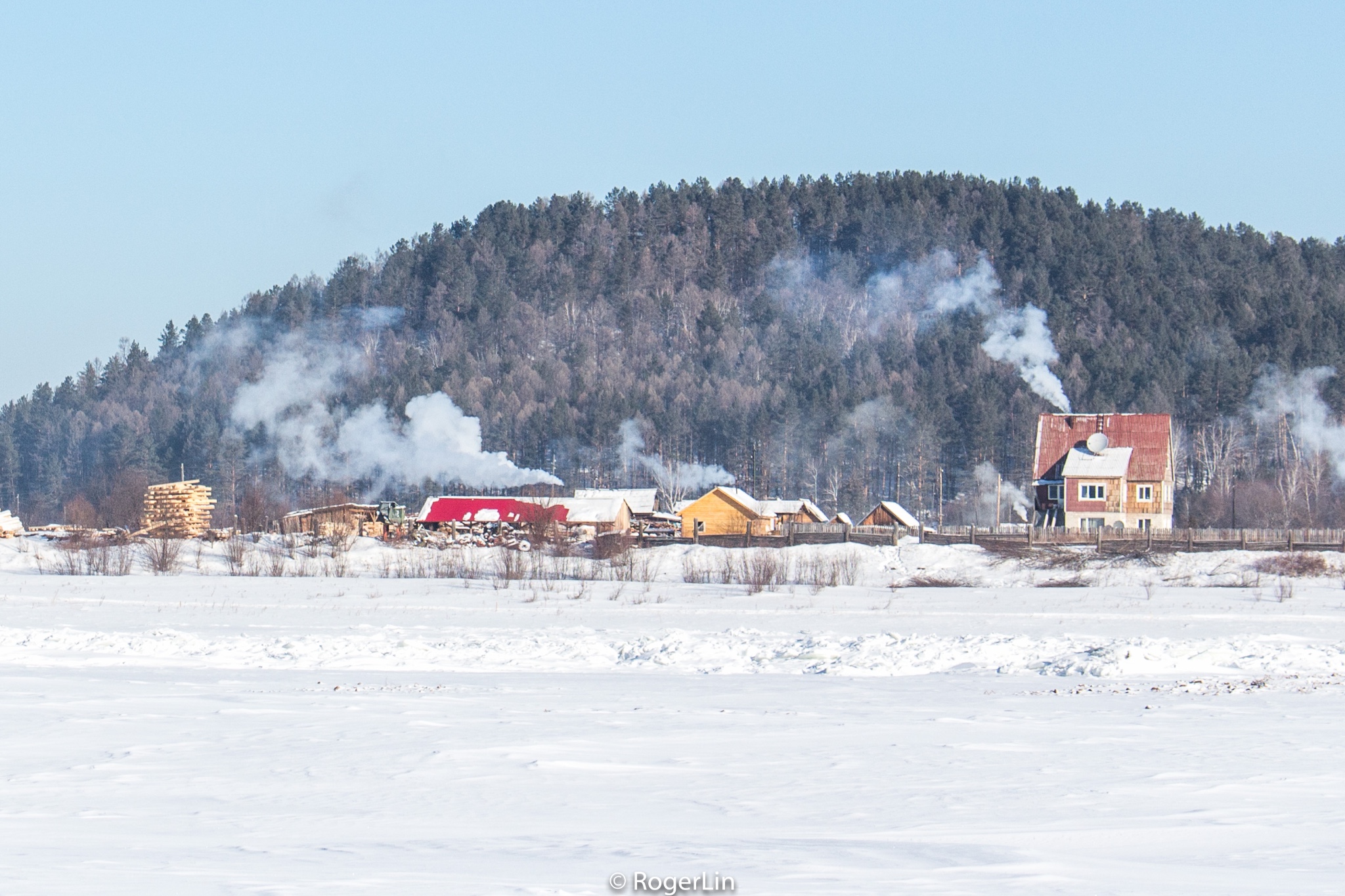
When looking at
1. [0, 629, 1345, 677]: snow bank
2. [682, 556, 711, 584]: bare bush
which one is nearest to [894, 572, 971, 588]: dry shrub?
[682, 556, 711, 584]: bare bush

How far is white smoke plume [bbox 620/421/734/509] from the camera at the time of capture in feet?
359

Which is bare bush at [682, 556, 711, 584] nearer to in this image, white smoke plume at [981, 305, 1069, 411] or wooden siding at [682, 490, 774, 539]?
wooden siding at [682, 490, 774, 539]

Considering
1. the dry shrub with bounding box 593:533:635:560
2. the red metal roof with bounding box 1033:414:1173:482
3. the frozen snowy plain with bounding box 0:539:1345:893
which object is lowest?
the frozen snowy plain with bounding box 0:539:1345:893

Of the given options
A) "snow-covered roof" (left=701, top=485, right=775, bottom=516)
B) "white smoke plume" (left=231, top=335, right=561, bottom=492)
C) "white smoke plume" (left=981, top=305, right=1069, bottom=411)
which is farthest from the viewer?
"white smoke plume" (left=231, top=335, right=561, bottom=492)

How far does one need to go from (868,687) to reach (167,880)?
11737 millimetres

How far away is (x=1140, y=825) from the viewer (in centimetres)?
941

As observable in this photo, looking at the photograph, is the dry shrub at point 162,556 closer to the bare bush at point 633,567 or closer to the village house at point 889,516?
the bare bush at point 633,567

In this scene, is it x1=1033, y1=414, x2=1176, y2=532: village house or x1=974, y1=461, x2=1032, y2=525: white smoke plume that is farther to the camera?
x1=974, y1=461, x2=1032, y2=525: white smoke plume

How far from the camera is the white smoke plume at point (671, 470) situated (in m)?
110

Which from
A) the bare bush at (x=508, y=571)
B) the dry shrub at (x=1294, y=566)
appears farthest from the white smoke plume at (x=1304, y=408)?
the bare bush at (x=508, y=571)

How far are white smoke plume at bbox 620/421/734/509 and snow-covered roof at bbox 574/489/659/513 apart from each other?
27.8m

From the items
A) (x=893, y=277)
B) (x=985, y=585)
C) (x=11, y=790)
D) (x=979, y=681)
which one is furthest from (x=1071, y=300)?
(x=11, y=790)

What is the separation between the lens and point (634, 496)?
77.4 metres

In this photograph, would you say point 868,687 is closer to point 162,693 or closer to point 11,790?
point 162,693
